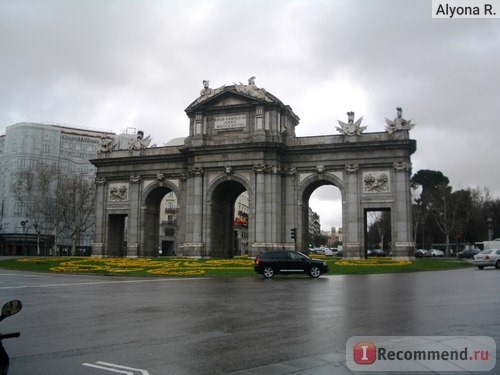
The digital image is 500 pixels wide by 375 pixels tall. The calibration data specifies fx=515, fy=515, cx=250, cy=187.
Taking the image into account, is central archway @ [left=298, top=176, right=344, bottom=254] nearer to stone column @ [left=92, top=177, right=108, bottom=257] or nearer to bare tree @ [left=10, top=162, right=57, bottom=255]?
stone column @ [left=92, top=177, right=108, bottom=257]

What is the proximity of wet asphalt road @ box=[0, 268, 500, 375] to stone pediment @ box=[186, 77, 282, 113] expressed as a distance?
3545cm

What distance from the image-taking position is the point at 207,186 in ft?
181

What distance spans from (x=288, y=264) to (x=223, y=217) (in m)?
29.8

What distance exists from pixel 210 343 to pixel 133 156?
53093 millimetres

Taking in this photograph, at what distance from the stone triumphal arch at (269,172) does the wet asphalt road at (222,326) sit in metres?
31.2

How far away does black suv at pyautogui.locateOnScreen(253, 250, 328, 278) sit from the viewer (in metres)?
29.9

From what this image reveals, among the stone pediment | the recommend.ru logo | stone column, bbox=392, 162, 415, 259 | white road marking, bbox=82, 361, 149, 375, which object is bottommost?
white road marking, bbox=82, 361, 149, 375

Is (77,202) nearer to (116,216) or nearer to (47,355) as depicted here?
(116,216)

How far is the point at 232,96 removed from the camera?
54.8 metres

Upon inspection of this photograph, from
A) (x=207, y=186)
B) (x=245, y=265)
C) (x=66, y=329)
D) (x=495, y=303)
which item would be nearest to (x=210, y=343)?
(x=66, y=329)

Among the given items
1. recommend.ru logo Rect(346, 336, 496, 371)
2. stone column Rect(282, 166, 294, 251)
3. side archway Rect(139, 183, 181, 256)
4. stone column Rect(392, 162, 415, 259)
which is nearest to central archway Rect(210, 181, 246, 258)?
side archway Rect(139, 183, 181, 256)

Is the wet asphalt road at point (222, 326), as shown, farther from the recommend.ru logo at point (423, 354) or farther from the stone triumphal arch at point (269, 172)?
the stone triumphal arch at point (269, 172)

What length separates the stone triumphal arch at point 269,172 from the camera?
168 feet

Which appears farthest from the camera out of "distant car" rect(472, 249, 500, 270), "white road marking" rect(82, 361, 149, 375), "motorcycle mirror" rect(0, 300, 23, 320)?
"distant car" rect(472, 249, 500, 270)
